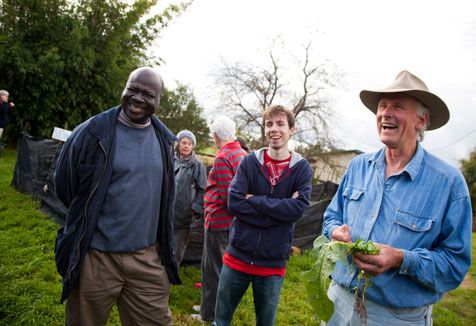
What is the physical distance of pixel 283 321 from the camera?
3.62 meters

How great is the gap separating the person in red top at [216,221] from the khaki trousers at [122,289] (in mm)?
885

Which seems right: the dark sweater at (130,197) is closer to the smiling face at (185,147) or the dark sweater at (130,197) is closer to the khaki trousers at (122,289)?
the khaki trousers at (122,289)

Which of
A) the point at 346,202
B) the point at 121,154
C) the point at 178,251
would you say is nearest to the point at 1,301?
the point at 178,251

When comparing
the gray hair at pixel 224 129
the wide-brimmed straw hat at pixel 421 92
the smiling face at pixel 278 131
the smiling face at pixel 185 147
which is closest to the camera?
the wide-brimmed straw hat at pixel 421 92

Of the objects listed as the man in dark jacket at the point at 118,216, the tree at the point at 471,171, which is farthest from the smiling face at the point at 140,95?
the tree at the point at 471,171

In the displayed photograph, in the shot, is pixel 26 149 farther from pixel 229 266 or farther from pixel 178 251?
pixel 229 266

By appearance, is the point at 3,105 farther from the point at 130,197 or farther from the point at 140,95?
the point at 130,197

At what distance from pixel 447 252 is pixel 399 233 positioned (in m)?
0.24

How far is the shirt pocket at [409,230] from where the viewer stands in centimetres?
156

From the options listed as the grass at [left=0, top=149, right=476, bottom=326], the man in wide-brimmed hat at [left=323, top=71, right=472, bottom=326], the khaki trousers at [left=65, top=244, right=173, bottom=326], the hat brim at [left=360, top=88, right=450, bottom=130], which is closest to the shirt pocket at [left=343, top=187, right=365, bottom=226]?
the man in wide-brimmed hat at [left=323, top=71, right=472, bottom=326]

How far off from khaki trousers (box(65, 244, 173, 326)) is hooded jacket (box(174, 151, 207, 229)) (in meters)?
1.43

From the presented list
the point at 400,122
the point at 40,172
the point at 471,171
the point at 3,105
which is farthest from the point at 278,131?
the point at 471,171

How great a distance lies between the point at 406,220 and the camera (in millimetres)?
1610

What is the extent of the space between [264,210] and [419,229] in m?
1.11
